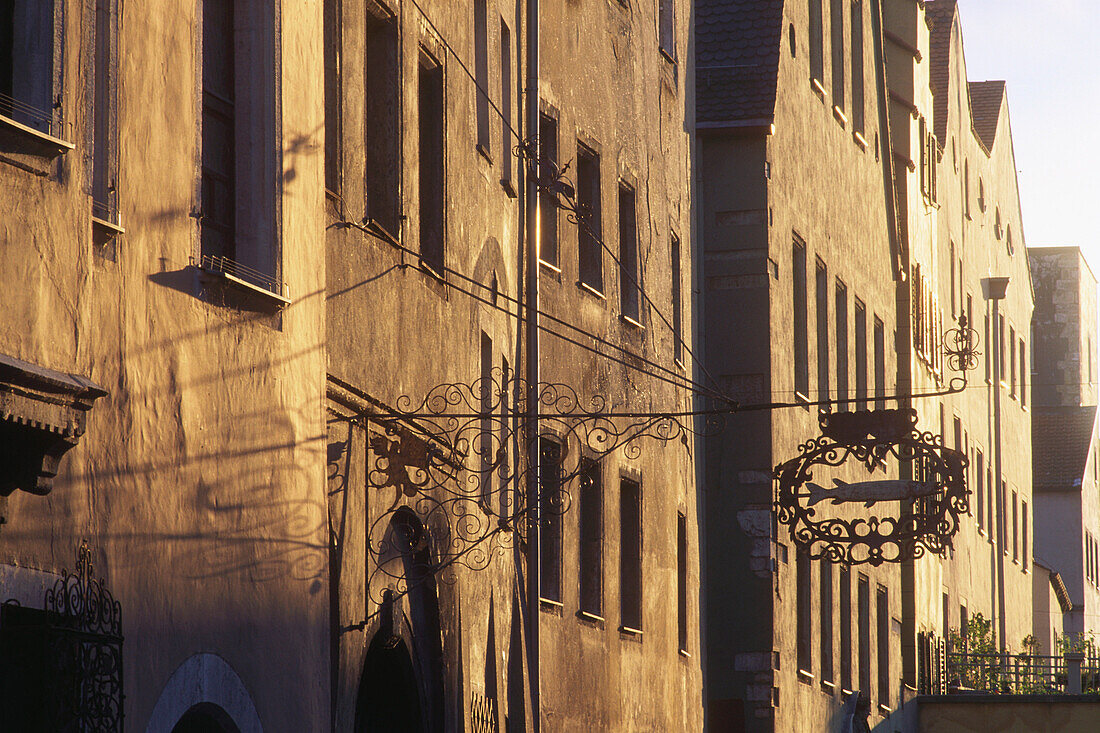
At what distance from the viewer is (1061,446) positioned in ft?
211

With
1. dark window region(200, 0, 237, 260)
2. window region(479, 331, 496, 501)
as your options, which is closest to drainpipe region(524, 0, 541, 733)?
window region(479, 331, 496, 501)

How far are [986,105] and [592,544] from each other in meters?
34.0

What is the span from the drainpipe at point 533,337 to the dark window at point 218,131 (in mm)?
5784

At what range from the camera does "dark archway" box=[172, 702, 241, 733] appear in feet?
32.8

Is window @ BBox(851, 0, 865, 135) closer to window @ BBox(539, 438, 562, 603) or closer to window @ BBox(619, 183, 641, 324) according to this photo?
window @ BBox(619, 183, 641, 324)

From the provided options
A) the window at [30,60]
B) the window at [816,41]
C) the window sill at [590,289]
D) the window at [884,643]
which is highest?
the window at [816,41]

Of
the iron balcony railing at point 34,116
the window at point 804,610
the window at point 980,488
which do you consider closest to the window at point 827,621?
the window at point 804,610

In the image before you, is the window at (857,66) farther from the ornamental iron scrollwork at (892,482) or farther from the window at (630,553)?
the ornamental iron scrollwork at (892,482)

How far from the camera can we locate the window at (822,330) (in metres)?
29.2

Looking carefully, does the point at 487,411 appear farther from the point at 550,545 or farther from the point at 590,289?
the point at 590,289

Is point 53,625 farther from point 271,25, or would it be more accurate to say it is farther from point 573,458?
point 573,458

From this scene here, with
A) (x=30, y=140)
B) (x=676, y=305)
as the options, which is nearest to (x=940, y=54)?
(x=676, y=305)

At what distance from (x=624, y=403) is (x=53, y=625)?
41.6 ft

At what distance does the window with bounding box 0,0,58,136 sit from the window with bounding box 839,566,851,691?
2290 centimetres
